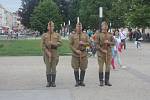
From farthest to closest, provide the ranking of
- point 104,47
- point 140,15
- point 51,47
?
point 140,15
point 104,47
point 51,47

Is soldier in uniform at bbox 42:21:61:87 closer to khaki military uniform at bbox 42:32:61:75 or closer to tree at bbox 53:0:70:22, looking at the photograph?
khaki military uniform at bbox 42:32:61:75

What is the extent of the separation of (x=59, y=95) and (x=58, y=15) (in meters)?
99.1

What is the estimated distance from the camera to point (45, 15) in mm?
114688

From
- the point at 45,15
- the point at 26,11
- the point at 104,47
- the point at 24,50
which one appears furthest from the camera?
the point at 26,11

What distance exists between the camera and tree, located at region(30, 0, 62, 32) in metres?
112

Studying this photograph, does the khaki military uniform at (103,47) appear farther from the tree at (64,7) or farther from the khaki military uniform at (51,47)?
the tree at (64,7)

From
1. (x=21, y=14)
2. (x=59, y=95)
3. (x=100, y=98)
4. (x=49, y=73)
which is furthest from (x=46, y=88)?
(x=21, y=14)

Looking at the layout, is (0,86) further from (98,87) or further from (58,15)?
(58,15)

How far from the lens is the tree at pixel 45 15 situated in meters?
112

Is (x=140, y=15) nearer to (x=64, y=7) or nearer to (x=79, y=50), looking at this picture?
(x=79, y=50)

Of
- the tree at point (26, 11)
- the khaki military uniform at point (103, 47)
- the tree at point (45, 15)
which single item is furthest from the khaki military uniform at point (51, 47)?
the tree at point (26, 11)

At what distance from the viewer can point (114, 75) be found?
60.3ft

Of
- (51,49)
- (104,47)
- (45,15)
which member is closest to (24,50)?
(51,49)

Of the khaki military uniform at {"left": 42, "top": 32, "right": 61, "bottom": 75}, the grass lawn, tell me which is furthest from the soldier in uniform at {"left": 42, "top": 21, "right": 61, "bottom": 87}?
the grass lawn
